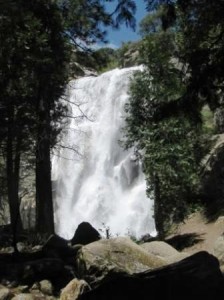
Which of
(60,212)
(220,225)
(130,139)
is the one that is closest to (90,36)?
(130,139)

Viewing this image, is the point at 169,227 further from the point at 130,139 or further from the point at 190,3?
the point at 190,3

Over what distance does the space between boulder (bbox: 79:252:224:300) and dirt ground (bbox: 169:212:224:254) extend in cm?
764

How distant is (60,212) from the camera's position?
108ft

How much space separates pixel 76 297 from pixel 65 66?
361 inches

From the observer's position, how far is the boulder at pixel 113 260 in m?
10.0

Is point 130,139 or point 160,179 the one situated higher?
point 130,139

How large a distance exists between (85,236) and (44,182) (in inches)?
110

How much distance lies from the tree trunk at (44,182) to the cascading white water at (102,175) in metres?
8.43

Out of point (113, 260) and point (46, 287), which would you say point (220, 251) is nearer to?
point (113, 260)

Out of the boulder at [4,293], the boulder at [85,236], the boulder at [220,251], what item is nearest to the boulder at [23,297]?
the boulder at [4,293]

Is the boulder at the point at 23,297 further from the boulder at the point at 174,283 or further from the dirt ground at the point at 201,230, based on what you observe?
the dirt ground at the point at 201,230

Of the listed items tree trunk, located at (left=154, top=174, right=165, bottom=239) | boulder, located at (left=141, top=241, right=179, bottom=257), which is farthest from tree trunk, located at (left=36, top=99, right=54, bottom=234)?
boulder, located at (left=141, top=241, right=179, bottom=257)

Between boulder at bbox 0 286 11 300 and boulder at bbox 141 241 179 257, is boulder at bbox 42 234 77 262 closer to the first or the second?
boulder at bbox 141 241 179 257

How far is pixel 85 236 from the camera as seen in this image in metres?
16.4
